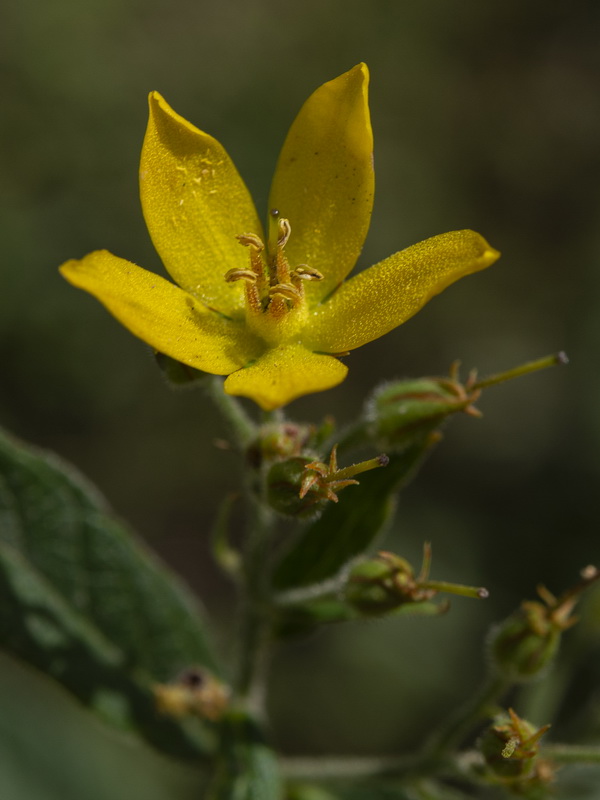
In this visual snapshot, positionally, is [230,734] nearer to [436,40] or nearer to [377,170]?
[377,170]

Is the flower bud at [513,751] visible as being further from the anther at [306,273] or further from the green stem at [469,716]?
the anther at [306,273]

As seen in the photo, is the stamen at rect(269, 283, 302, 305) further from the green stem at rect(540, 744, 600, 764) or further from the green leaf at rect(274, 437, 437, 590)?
the green stem at rect(540, 744, 600, 764)

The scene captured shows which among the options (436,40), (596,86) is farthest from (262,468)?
(596,86)

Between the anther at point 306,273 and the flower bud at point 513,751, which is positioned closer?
the flower bud at point 513,751

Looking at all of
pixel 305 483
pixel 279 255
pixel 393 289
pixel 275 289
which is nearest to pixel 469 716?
pixel 305 483

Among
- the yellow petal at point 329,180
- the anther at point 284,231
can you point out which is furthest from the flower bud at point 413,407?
the anther at point 284,231

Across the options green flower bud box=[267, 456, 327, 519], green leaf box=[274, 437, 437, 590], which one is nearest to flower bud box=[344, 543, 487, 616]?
green leaf box=[274, 437, 437, 590]
